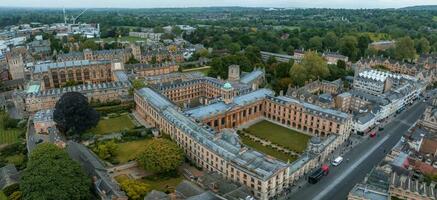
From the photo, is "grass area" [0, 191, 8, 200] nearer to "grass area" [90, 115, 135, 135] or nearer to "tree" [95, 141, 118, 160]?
"tree" [95, 141, 118, 160]

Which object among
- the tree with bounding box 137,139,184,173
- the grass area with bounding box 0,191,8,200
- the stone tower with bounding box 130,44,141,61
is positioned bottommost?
the grass area with bounding box 0,191,8,200

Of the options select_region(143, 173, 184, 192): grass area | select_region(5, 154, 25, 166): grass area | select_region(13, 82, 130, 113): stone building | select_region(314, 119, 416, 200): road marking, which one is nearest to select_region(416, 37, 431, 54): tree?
select_region(314, 119, 416, 200): road marking

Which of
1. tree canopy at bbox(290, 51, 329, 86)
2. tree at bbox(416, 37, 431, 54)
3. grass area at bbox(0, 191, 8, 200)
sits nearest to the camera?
grass area at bbox(0, 191, 8, 200)

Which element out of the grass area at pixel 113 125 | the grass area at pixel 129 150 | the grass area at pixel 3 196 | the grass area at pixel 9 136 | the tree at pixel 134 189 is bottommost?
the grass area at pixel 129 150

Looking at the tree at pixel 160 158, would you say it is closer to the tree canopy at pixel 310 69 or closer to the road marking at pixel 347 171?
the road marking at pixel 347 171

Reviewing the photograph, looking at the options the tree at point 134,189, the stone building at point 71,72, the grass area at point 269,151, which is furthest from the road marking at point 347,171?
the stone building at point 71,72

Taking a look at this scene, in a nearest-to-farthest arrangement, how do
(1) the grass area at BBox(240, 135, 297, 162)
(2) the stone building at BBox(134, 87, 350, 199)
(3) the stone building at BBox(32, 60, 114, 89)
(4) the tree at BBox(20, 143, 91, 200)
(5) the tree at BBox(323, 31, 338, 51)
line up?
(4) the tree at BBox(20, 143, 91, 200) < (2) the stone building at BBox(134, 87, 350, 199) < (1) the grass area at BBox(240, 135, 297, 162) < (3) the stone building at BBox(32, 60, 114, 89) < (5) the tree at BBox(323, 31, 338, 51)
